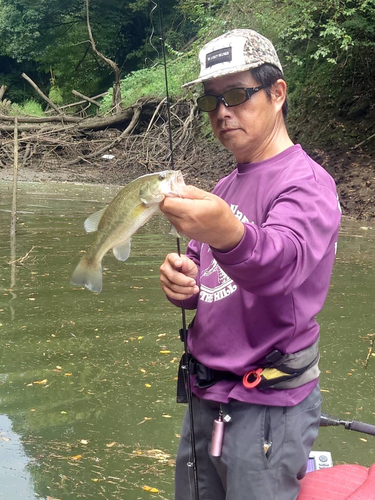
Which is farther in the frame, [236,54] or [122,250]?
[122,250]

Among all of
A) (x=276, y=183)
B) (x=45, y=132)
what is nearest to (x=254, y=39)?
(x=276, y=183)

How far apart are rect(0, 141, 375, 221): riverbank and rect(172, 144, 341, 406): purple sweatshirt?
411 inches

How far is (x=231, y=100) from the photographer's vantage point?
1.99 metres

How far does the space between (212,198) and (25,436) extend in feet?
9.78

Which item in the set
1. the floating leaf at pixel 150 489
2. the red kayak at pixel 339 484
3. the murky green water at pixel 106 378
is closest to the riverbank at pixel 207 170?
the murky green water at pixel 106 378

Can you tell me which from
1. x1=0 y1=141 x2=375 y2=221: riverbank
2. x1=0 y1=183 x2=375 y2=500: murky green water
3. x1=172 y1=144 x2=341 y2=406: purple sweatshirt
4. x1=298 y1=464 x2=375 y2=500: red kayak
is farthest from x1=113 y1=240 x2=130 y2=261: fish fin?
x1=0 y1=141 x2=375 y2=221: riverbank

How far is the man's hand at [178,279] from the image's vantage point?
6.80 ft

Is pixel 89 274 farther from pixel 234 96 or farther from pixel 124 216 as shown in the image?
pixel 234 96

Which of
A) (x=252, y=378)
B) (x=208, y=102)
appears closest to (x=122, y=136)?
(x=208, y=102)

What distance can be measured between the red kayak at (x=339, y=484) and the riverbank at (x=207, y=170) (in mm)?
10174

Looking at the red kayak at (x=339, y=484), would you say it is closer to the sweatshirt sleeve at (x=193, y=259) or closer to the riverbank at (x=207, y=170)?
the sweatshirt sleeve at (x=193, y=259)

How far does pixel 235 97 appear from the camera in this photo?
1.99 meters

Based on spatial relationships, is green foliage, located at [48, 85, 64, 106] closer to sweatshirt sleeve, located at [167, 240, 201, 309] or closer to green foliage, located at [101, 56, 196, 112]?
green foliage, located at [101, 56, 196, 112]

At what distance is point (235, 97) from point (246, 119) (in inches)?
3.1
